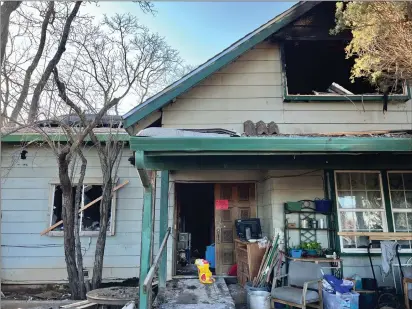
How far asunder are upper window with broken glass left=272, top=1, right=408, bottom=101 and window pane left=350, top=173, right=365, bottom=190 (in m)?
1.59

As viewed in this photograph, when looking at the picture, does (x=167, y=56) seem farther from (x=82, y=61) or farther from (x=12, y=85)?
(x=12, y=85)

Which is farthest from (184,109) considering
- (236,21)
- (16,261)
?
(16,261)

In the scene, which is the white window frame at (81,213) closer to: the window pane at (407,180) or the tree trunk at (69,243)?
the tree trunk at (69,243)

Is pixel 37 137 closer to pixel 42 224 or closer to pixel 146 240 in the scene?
pixel 42 224

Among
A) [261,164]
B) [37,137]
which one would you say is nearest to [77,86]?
[37,137]

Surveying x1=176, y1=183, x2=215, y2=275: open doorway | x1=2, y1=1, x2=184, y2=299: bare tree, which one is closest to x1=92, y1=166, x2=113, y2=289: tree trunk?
x1=2, y1=1, x2=184, y2=299: bare tree

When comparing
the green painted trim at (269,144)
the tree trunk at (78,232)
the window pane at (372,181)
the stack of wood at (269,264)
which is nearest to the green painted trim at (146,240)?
the green painted trim at (269,144)

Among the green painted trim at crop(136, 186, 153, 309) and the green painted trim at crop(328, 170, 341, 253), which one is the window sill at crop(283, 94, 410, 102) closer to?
the green painted trim at crop(328, 170, 341, 253)

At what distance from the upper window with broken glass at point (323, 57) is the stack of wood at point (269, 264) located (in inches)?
118

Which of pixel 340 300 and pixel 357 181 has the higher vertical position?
pixel 357 181

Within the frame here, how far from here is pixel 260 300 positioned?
4.94m

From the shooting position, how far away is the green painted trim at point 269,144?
4.09 meters

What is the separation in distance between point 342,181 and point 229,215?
8.37ft

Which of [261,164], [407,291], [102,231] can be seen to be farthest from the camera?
[102,231]
